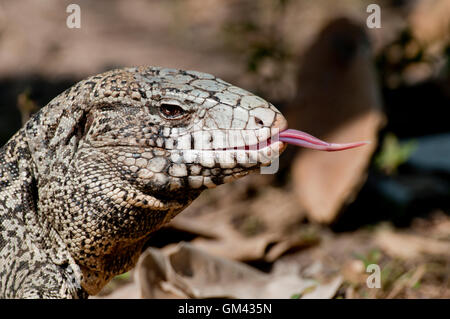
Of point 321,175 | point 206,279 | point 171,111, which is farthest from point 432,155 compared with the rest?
point 171,111

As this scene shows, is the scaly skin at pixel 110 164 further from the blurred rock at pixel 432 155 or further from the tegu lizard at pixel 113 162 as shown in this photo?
the blurred rock at pixel 432 155

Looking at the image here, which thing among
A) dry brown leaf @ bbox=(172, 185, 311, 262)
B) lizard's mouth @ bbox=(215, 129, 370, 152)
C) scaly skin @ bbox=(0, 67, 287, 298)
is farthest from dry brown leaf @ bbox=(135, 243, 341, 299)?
lizard's mouth @ bbox=(215, 129, 370, 152)

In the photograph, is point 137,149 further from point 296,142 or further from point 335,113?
point 335,113

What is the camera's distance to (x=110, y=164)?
3.59 metres

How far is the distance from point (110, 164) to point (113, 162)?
0.02 metres

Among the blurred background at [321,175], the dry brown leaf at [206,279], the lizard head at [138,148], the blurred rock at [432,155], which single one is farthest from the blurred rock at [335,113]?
the lizard head at [138,148]

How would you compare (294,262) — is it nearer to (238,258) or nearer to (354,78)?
(238,258)

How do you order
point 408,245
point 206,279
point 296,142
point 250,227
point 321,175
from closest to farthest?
point 296,142 < point 206,279 < point 408,245 < point 250,227 < point 321,175

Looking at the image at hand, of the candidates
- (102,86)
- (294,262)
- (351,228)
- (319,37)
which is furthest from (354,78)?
(102,86)

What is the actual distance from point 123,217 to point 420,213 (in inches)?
206

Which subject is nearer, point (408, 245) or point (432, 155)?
point (408, 245)

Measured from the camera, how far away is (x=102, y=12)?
14.3 meters

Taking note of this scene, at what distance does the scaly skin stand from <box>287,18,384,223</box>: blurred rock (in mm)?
4050

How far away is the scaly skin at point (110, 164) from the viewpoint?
349 cm
